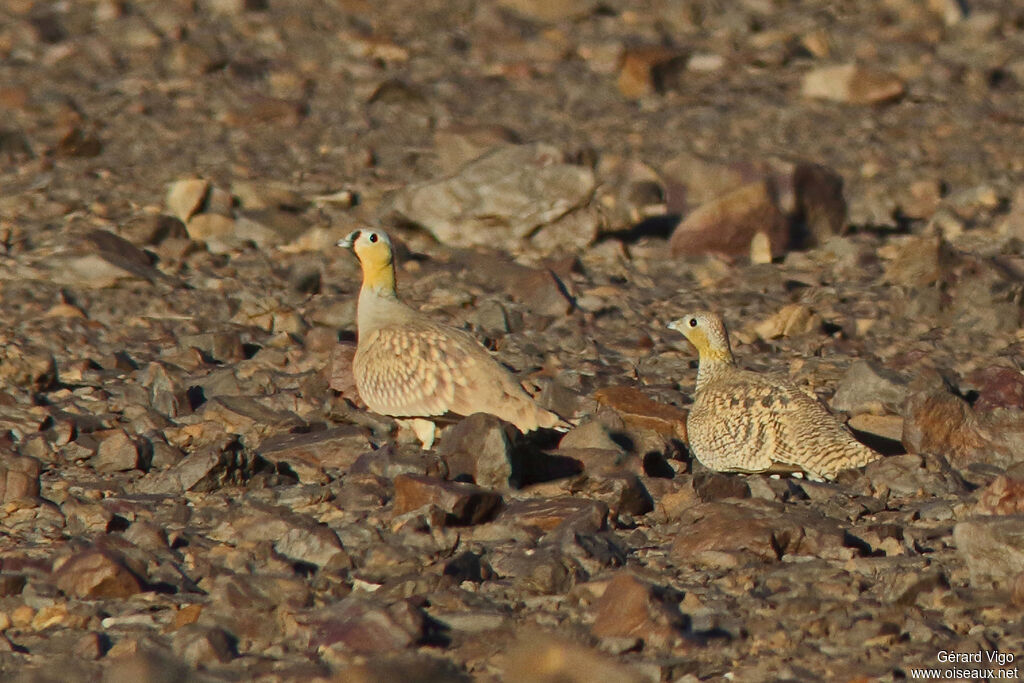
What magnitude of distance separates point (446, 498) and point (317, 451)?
3.67 feet

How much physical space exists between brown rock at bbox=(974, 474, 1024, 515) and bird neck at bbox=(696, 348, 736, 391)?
1932 mm

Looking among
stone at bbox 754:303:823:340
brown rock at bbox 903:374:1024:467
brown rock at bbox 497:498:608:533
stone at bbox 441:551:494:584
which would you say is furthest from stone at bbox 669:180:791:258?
stone at bbox 441:551:494:584

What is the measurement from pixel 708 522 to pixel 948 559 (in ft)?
3.07

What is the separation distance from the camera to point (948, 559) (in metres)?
6.06

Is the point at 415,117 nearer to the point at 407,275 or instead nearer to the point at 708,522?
the point at 407,275

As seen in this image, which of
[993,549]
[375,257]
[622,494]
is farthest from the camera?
[375,257]

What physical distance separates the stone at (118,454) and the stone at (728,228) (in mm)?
4843

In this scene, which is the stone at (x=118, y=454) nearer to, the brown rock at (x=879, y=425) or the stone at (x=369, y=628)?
the stone at (x=369, y=628)

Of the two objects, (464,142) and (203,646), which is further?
(464,142)

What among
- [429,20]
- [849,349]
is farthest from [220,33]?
[849,349]

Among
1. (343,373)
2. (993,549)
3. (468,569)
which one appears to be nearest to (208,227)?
(343,373)

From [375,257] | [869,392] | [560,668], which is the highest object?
[560,668]

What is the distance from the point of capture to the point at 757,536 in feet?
19.9

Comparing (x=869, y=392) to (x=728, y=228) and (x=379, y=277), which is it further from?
(x=728, y=228)
